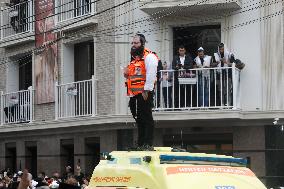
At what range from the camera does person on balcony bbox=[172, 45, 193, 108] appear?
55.3ft

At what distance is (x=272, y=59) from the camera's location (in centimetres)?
1658

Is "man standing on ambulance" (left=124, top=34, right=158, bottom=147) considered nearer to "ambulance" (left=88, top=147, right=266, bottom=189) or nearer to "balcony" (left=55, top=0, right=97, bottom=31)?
"ambulance" (left=88, top=147, right=266, bottom=189)

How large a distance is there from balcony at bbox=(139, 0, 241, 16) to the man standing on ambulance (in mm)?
8002

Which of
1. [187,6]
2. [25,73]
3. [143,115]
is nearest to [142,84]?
[143,115]

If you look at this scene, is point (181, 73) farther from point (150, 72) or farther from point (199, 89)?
point (150, 72)

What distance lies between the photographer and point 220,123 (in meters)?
16.9

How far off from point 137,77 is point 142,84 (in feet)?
0.44

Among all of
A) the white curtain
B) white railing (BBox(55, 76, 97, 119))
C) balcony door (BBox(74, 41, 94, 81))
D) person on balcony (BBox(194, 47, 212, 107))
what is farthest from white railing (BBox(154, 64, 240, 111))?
balcony door (BBox(74, 41, 94, 81))

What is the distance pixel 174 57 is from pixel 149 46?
106 cm

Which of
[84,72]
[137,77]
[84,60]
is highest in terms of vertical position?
[84,60]

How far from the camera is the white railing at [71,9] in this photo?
1978cm

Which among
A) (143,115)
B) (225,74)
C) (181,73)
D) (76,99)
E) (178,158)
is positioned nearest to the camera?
(178,158)

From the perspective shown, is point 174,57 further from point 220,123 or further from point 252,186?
point 252,186

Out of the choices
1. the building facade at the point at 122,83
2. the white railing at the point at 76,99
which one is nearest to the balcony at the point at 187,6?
the building facade at the point at 122,83
